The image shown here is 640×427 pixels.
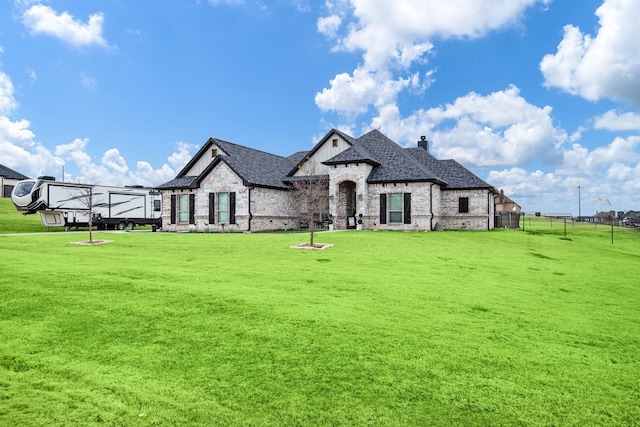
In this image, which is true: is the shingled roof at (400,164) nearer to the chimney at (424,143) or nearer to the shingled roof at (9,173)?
the chimney at (424,143)

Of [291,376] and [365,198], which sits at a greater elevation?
[365,198]

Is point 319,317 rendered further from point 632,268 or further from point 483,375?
point 632,268

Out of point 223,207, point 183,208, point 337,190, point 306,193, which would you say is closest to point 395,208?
point 337,190

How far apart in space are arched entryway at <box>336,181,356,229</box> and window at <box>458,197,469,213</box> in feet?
30.0

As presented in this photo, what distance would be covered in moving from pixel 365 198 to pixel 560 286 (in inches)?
802

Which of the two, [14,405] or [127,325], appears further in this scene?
[127,325]

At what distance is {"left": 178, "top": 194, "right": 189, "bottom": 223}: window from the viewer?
36750 millimetres

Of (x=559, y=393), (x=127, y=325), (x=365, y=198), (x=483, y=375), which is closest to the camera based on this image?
(x=559, y=393)

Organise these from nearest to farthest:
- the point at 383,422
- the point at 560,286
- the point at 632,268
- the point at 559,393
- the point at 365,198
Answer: the point at 383,422
the point at 559,393
the point at 560,286
the point at 632,268
the point at 365,198

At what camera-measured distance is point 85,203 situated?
35.3 m

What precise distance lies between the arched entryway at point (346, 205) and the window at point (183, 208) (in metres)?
13.6

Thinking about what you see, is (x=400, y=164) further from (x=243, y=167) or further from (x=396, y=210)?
(x=243, y=167)

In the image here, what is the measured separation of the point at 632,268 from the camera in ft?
58.8

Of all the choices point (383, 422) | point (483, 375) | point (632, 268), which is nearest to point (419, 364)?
point (483, 375)
